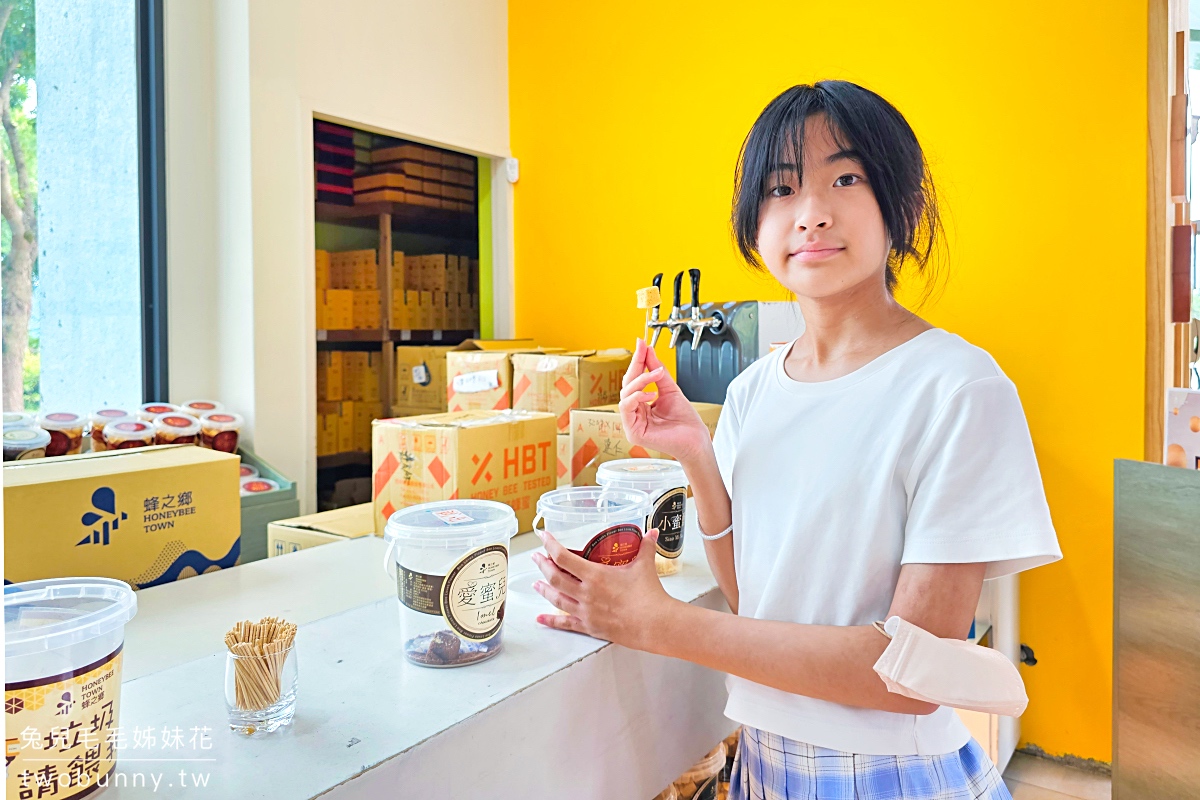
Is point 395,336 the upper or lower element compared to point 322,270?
lower

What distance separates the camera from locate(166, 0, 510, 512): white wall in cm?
280

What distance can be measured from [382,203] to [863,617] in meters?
3.37

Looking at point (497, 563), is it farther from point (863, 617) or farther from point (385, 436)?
point (385, 436)

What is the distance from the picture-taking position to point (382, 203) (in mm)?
3777

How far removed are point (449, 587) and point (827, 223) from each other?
58 centimetres

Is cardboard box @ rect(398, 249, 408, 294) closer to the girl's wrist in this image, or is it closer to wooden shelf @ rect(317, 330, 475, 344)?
wooden shelf @ rect(317, 330, 475, 344)

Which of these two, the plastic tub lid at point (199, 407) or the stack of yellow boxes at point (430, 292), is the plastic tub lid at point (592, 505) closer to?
the plastic tub lid at point (199, 407)

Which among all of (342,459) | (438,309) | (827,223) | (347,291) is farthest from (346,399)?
(827,223)

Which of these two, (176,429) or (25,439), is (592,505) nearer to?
(25,439)

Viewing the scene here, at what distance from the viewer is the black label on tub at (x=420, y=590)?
0.88 metres

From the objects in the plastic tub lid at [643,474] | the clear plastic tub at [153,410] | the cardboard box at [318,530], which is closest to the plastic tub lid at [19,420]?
the clear plastic tub at [153,410]

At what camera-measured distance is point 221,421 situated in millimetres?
2645

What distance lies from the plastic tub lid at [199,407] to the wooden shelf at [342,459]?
35.8 inches

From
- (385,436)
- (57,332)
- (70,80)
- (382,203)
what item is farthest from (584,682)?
(382,203)
